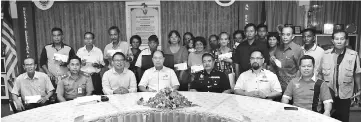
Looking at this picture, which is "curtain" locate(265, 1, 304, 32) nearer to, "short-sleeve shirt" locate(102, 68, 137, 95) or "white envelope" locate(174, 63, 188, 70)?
"white envelope" locate(174, 63, 188, 70)

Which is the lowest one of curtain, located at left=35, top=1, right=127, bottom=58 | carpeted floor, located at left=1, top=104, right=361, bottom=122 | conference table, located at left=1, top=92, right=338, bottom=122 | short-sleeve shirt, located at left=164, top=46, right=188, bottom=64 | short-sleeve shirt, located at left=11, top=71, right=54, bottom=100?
carpeted floor, located at left=1, top=104, right=361, bottom=122

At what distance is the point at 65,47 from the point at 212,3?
3.30 m

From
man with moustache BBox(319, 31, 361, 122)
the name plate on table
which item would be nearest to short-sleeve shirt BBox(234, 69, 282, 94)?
man with moustache BBox(319, 31, 361, 122)

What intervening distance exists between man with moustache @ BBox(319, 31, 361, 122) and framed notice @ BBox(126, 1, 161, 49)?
3.69 meters

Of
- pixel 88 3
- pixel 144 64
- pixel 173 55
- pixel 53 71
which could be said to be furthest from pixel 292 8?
pixel 53 71

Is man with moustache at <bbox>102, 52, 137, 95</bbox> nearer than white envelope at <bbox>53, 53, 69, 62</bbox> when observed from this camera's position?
Yes

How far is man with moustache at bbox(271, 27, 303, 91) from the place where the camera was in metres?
3.88

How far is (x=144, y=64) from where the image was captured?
13.9ft

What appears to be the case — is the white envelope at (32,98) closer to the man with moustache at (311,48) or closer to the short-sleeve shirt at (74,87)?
the short-sleeve shirt at (74,87)

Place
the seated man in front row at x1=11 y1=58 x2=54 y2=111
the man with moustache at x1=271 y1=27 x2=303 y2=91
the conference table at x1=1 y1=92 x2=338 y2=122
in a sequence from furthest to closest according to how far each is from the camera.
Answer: the man with moustache at x1=271 y1=27 x2=303 y2=91 → the seated man in front row at x1=11 y1=58 x2=54 y2=111 → the conference table at x1=1 y1=92 x2=338 y2=122

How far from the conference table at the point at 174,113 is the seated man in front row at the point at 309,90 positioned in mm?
460

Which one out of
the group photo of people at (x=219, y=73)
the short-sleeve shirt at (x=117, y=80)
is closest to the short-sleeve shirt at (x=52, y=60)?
the group photo of people at (x=219, y=73)

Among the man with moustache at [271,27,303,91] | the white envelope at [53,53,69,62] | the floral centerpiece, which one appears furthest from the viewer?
the white envelope at [53,53,69,62]

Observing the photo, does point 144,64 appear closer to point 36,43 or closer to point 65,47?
point 65,47
